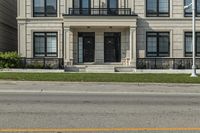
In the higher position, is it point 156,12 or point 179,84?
point 156,12

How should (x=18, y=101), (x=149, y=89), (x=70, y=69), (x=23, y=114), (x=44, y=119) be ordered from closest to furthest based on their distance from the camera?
(x=44, y=119), (x=23, y=114), (x=18, y=101), (x=149, y=89), (x=70, y=69)

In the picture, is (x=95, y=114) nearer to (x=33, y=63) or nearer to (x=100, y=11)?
(x=33, y=63)

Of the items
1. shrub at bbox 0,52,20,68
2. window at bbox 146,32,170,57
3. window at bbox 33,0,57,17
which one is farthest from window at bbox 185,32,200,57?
shrub at bbox 0,52,20,68

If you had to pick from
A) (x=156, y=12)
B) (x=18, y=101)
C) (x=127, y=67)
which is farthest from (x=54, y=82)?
(x=156, y=12)

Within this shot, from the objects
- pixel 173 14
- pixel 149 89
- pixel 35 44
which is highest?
pixel 173 14

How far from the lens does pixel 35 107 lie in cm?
1195

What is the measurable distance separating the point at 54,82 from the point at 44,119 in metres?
12.3

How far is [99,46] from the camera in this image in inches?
1446

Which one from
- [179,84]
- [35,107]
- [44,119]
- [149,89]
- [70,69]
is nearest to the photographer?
[44,119]

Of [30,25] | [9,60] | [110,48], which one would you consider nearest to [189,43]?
[110,48]

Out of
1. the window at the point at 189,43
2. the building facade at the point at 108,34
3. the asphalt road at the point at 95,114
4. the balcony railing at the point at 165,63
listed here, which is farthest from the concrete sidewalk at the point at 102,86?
the window at the point at 189,43

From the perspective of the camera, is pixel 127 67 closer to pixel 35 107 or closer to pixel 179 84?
pixel 179 84

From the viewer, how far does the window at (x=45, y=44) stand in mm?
36656

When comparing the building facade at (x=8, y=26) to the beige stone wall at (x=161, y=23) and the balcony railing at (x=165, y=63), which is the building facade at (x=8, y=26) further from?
the balcony railing at (x=165, y=63)
